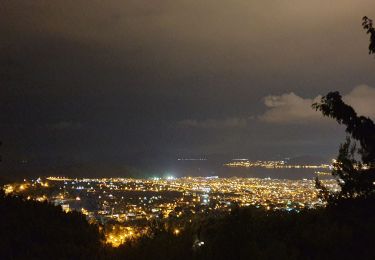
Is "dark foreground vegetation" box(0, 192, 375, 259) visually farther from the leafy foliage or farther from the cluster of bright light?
the cluster of bright light

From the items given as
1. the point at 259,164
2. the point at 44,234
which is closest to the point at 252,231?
the point at 44,234

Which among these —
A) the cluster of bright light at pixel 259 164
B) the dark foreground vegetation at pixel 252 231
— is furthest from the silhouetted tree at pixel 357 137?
the cluster of bright light at pixel 259 164

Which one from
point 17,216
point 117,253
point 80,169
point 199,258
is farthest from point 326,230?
point 80,169

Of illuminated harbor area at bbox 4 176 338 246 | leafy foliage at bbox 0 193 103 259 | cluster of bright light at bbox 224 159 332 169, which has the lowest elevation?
illuminated harbor area at bbox 4 176 338 246

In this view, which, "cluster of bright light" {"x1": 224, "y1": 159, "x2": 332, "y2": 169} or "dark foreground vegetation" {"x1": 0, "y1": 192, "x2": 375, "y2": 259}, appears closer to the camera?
"dark foreground vegetation" {"x1": 0, "y1": 192, "x2": 375, "y2": 259}

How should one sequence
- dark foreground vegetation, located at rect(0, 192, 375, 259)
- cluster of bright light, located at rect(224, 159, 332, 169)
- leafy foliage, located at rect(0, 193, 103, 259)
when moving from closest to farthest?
dark foreground vegetation, located at rect(0, 192, 375, 259) < leafy foliage, located at rect(0, 193, 103, 259) < cluster of bright light, located at rect(224, 159, 332, 169)

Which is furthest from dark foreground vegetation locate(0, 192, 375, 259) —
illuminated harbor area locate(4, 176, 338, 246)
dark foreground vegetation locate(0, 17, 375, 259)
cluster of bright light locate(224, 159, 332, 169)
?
cluster of bright light locate(224, 159, 332, 169)

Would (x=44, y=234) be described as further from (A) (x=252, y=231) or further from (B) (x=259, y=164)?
(B) (x=259, y=164)

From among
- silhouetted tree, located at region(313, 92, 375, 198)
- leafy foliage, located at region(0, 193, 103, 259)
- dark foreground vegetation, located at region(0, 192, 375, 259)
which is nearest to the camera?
dark foreground vegetation, located at region(0, 192, 375, 259)

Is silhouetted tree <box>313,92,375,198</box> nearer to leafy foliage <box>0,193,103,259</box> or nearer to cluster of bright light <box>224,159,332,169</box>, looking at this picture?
leafy foliage <box>0,193,103,259</box>

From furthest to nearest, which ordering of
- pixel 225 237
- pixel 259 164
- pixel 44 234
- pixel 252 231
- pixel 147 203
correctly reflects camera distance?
pixel 259 164
pixel 147 203
pixel 44 234
pixel 252 231
pixel 225 237

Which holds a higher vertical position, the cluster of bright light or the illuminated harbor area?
the cluster of bright light

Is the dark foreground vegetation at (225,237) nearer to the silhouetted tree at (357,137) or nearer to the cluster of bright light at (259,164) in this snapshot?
the silhouetted tree at (357,137)
